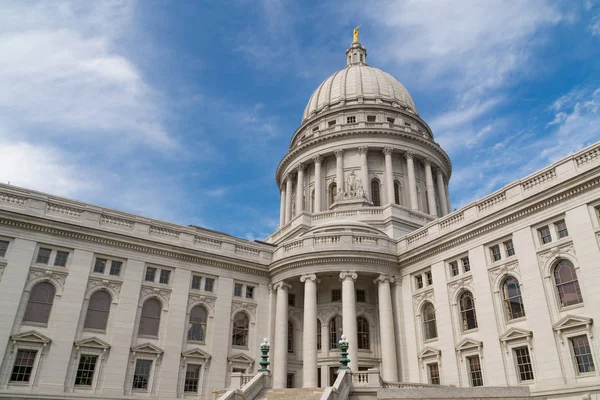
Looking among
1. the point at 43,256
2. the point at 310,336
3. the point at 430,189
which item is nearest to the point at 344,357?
the point at 310,336

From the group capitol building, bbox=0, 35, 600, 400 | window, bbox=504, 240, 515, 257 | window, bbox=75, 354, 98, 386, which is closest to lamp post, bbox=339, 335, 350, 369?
capitol building, bbox=0, 35, 600, 400

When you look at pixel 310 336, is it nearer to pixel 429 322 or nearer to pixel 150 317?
pixel 429 322

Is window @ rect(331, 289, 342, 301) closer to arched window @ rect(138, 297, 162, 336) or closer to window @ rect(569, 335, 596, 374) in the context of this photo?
arched window @ rect(138, 297, 162, 336)

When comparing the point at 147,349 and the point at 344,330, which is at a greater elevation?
the point at 344,330

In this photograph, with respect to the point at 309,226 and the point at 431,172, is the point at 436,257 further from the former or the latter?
the point at 431,172

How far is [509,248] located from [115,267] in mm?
27334

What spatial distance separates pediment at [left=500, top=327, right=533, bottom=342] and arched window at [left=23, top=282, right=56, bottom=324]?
28914 mm

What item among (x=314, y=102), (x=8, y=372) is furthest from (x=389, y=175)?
→ (x=8, y=372)

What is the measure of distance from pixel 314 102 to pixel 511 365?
48.3m

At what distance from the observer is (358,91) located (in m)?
64.4

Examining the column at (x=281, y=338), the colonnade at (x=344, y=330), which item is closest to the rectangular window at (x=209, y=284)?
the column at (x=281, y=338)

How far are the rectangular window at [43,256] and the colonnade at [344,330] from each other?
56.5 feet

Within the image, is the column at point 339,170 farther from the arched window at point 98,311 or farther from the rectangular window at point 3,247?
the rectangular window at point 3,247

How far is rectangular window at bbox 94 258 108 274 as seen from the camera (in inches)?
1316
